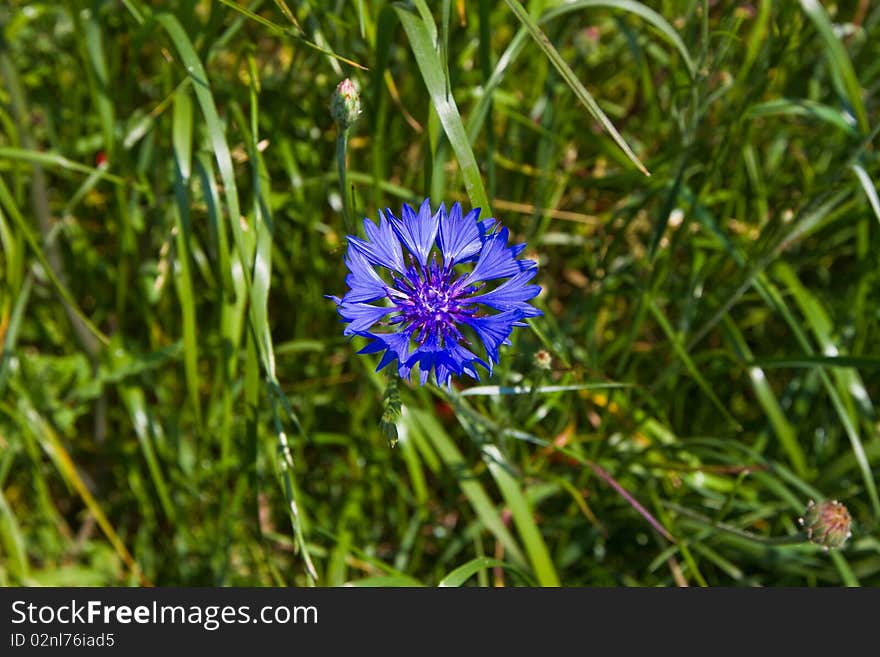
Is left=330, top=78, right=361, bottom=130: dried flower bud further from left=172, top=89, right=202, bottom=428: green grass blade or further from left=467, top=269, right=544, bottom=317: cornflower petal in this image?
left=172, top=89, right=202, bottom=428: green grass blade

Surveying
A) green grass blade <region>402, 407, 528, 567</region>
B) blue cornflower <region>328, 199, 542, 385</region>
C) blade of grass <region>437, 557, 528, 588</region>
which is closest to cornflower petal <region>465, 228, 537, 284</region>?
blue cornflower <region>328, 199, 542, 385</region>

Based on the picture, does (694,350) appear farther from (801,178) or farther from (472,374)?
(472,374)

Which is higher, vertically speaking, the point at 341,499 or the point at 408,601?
the point at 341,499

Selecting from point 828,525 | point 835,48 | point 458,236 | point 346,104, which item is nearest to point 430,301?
point 458,236

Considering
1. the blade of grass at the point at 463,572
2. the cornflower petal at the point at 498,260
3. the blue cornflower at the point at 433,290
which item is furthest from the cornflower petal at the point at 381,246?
the blade of grass at the point at 463,572

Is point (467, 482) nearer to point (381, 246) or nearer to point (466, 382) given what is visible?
point (466, 382)

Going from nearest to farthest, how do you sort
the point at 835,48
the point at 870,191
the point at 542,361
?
the point at 542,361 → the point at 870,191 → the point at 835,48

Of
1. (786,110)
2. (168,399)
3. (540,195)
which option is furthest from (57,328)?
(786,110)
